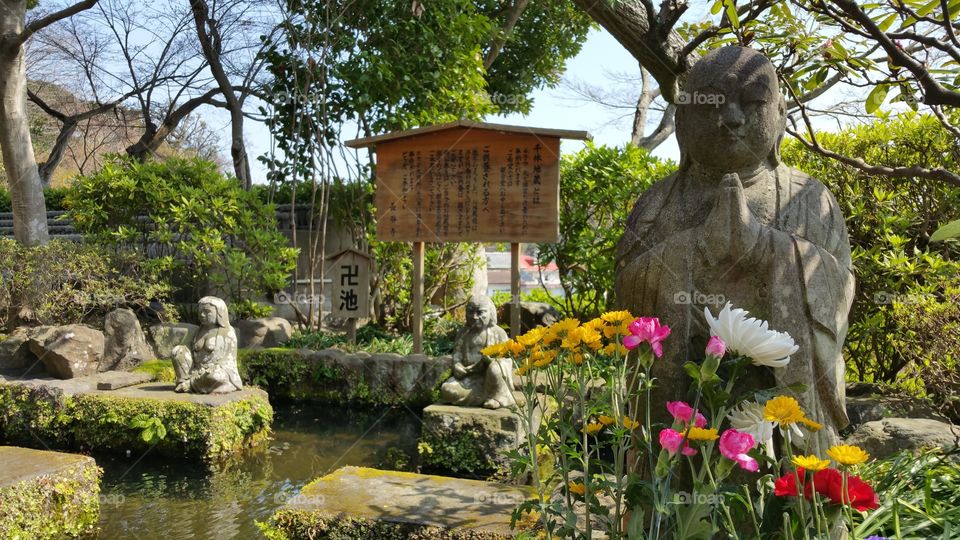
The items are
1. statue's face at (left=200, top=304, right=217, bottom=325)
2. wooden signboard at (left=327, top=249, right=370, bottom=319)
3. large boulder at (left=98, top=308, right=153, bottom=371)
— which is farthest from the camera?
wooden signboard at (left=327, top=249, right=370, bottom=319)

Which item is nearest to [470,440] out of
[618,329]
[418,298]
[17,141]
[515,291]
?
[515,291]

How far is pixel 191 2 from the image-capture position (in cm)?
1377

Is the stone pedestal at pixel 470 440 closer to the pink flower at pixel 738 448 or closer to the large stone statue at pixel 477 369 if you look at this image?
the large stone statue at pixel 477 369

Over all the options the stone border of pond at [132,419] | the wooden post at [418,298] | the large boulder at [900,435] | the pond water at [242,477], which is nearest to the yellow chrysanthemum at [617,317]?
the large boulder at [900,435]

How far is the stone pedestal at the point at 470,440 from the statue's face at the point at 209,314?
7.87ft

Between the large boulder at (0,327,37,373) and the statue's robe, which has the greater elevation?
the statue's robe

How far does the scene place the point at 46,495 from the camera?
13.5 ft

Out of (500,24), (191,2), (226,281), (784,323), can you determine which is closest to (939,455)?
(784,323)

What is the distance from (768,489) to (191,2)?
48.7 ft

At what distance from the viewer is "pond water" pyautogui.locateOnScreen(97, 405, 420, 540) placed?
4.61 metres

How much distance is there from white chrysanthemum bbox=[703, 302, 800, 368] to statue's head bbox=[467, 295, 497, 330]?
4.64m

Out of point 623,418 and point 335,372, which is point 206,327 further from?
point 623,418

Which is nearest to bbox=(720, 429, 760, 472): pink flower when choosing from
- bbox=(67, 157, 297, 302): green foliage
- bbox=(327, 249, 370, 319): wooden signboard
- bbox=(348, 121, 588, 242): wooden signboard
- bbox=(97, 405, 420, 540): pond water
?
bbox=(97, 405, 420, 540): pond water

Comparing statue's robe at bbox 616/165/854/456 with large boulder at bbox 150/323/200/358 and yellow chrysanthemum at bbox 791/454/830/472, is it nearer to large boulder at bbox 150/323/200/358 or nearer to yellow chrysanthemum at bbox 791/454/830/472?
yellow chrysanthemum at bbox 791/454/830/472
